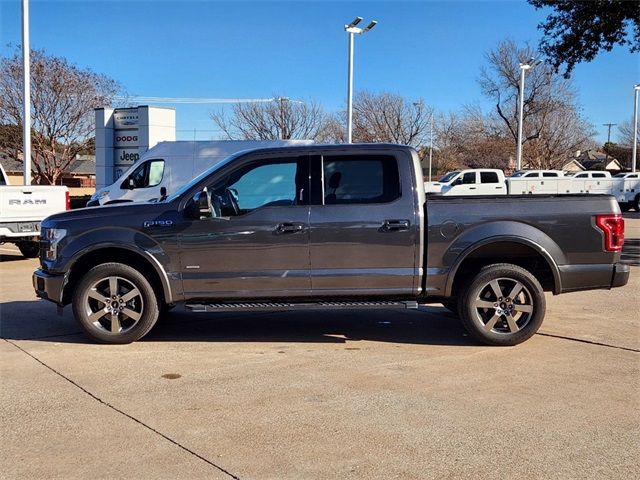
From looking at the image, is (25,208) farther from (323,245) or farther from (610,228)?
(610,228)

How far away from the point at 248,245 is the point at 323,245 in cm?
75

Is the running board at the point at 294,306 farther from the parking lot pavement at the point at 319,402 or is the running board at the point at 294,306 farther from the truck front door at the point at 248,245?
the parking lot pavement at the point at 319,402

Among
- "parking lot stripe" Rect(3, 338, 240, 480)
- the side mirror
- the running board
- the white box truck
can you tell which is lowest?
"parking lot stripe" Rect(3, 338, 240, 480)

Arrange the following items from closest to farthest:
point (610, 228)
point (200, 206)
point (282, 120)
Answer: point (200, 206) → point (610, 228) → point (282, 120)

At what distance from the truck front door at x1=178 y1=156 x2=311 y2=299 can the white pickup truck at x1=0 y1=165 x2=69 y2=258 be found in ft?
24.8

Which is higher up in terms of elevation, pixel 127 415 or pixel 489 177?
pixel 489 177

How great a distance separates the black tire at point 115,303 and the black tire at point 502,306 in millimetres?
3212

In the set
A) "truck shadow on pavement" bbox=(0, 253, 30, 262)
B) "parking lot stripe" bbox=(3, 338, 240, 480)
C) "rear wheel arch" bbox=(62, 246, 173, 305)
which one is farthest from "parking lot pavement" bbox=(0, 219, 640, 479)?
"truck shadow on pavement" bbox=(0, 253, 30, 262)

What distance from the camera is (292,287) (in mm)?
6477

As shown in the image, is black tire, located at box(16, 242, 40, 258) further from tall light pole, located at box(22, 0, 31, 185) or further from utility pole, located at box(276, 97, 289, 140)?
utility pole, located at box(276, 97, 289, 140)

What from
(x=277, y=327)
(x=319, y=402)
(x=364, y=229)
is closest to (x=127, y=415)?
(x=319, y=402)

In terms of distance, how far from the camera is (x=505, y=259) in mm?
6762

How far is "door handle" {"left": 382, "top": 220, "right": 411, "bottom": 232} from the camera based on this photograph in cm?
638

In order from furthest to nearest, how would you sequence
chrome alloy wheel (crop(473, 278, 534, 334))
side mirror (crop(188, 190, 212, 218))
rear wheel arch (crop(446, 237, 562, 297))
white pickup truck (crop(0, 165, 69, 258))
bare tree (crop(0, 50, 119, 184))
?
bare tree (crop(0, 50, 119, 184))
white pickup truck (crop(0, 165, 69, 258))
chrome alloy wheel (crop(473, 278, 534, 334))
rear wheel arch (crop(446, 237, 562, 297))
side mirror (crop(188, 190, 212, 218))
